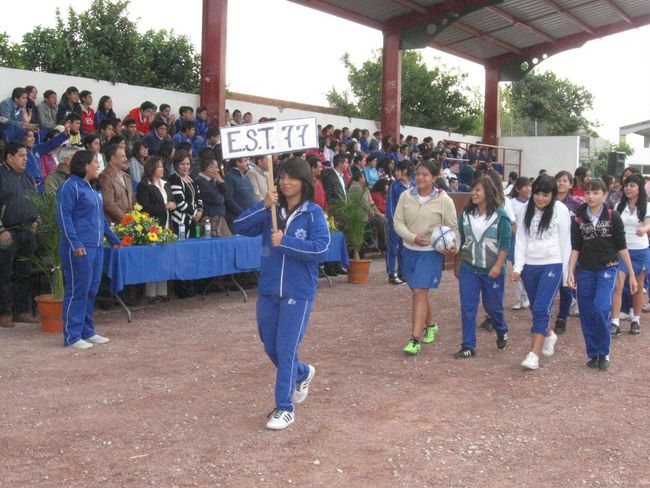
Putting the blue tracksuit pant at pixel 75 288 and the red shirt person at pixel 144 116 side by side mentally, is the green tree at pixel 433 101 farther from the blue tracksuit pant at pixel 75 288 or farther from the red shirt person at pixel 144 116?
the blue tracksuit pant at pixel 75 288

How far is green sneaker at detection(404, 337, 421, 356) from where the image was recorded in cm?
716

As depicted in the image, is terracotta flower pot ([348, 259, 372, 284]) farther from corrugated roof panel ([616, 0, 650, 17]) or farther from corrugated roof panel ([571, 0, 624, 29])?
corrugated roof panel ([616, 0, 650, 17])

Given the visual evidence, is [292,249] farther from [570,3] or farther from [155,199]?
[570,3]

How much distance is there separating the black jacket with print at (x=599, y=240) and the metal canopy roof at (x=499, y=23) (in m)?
12.9

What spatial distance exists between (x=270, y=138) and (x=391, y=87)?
1766cm

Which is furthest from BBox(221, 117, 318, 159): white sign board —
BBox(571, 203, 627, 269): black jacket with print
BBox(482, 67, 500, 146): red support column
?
BBox(482, 67, 500, 146): red support column

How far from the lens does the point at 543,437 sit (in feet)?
16.3

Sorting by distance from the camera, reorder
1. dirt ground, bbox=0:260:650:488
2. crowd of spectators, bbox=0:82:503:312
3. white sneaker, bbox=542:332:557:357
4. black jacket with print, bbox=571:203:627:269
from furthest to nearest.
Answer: crowd of spectators, bbox=0:82:503:312 → white sneaker, bbox=542:332:557:357 → black jacket with print, bbox=571:203:627:269 → dirt ground, bbox=0:260:650:488

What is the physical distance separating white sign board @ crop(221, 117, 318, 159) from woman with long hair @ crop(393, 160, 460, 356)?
2.19m

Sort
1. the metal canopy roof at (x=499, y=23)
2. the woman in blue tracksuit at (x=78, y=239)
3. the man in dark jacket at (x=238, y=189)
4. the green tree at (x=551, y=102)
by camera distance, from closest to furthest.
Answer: the woman in blue tracksuit at (x=78, y=239) < the man in dark jacket at (x=238, y=189) < the metal canopy roof at (x=499, y=23) < the green tree at (x=551, y=102)

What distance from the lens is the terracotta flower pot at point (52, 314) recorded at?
789cm

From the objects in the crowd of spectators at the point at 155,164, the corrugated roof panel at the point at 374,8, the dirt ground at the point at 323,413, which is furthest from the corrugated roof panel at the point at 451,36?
the dirt ground at the point at 323,413

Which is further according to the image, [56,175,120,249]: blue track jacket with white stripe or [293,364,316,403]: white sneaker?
[56,175,120,249]: blue track jacket with white stripe

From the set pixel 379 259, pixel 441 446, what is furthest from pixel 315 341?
pixel 379 259
